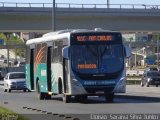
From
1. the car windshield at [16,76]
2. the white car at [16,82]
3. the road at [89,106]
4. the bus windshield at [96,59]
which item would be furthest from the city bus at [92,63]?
the car windshield at [16,76]

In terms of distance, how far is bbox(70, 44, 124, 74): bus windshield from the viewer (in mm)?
30000

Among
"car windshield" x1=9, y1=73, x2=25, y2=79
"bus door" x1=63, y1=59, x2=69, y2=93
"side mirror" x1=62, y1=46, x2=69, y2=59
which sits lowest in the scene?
"car windshield" x1=9, y1=73, x2=25, y2=79

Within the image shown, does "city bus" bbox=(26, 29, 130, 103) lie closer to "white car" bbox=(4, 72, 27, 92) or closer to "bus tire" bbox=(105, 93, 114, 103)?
"bus tire" bbox=(105, 93, 114, 103)

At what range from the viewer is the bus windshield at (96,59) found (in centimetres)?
3000

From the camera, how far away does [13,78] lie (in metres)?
51.3

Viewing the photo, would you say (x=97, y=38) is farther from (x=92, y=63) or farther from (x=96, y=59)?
(x=92, y=63)

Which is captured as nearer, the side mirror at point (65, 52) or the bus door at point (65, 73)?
the side mirror at point (65, 52)

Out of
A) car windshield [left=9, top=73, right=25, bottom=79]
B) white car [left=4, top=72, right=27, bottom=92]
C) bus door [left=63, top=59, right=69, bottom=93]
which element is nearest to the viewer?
A: bus door [left=63, top=59, right=69, bottom=93]

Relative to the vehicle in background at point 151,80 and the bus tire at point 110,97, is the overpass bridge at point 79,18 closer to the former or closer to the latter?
the vehicle in background at point 151,80

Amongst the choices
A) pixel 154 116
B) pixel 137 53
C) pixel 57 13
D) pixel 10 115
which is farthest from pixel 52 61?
pixel 137 53

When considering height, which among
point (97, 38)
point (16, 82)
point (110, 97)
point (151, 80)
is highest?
point (97, 38)

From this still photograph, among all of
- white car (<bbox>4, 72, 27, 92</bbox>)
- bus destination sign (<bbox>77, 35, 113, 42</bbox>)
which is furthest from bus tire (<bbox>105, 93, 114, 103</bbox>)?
white car (<bbox>4, 72, 27, 92</bbox>)

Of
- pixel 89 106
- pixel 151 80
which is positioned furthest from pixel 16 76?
pixel 89 106

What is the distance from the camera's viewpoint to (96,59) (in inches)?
1184
